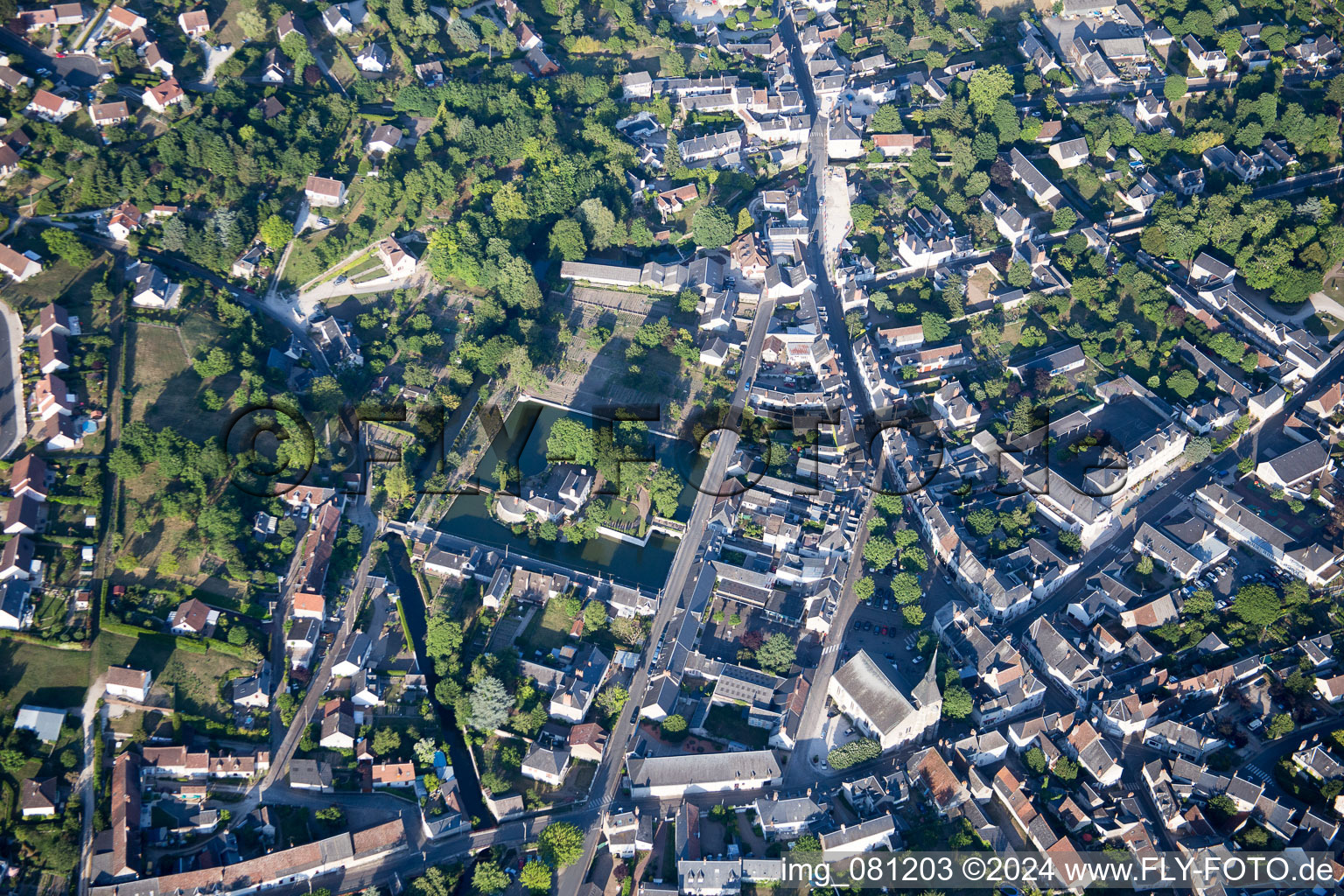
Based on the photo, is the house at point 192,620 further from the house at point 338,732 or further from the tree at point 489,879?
the tree at point 489,879

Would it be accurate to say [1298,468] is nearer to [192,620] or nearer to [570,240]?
[570,240]

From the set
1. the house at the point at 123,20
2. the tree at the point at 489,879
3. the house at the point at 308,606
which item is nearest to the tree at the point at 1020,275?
the house at the point at 308,606

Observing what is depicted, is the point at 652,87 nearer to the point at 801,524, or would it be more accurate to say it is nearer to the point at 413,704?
the point at 801,524

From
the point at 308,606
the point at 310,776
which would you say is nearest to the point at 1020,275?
the point at 308,606

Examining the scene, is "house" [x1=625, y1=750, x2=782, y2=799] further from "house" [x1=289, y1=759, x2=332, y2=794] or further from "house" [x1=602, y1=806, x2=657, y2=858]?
"house" [x1=289, y1=759, x2=332, y2=794]

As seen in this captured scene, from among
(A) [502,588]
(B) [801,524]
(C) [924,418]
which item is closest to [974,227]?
(C) [924,418]
